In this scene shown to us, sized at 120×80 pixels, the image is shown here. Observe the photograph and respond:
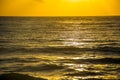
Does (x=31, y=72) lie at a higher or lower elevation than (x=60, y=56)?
higher

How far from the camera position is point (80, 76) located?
25078mm

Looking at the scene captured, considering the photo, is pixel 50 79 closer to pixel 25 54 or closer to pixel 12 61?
pixel 12 61

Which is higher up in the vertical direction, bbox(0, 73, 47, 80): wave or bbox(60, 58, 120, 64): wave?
bbox(0, 73, 47, 80): wave

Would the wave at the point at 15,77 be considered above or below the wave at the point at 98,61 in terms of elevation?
above

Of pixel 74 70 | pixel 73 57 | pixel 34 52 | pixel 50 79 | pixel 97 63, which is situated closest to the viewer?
pixel 50 79

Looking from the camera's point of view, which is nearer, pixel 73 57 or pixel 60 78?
pixel 60 78

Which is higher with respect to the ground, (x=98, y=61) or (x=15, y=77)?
(x=15, y=77)

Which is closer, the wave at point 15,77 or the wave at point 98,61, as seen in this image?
the wave at point 15,77

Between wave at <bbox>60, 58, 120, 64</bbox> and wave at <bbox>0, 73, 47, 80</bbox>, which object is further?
wave at <bbox>60, 58, 120, 64</bbox>

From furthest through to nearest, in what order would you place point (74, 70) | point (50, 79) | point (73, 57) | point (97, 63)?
1. point (73, 57)
2. point (97, 63)
3. point (74, 70)
4. point (50, 79)

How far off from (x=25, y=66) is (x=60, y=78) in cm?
563

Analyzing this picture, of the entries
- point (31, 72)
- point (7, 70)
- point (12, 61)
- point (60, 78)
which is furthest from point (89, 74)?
point (12, 61)

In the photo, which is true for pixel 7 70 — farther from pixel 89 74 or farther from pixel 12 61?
pixel 89 74

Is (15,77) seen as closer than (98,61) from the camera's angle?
Yes
